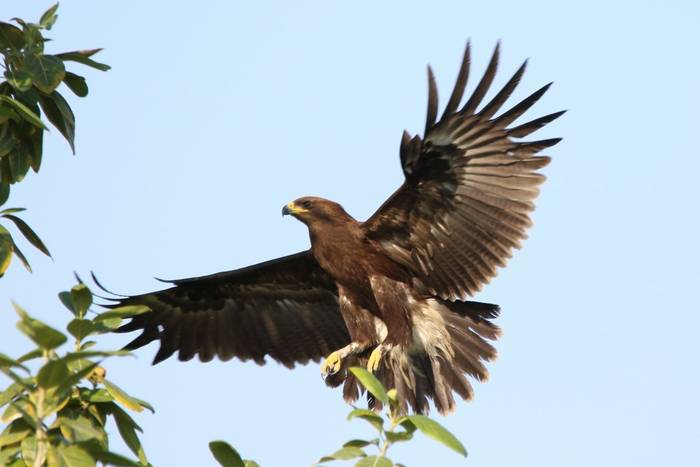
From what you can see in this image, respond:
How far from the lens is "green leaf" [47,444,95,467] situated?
3.29m

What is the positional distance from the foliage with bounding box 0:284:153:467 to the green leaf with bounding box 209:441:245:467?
33 cm

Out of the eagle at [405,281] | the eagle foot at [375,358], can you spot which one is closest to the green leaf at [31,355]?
the eagle at [405,281]

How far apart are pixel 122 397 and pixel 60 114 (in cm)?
209

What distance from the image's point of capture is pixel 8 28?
5781mm

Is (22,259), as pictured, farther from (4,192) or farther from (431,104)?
(431,104)

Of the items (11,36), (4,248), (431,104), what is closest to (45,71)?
(11,36)

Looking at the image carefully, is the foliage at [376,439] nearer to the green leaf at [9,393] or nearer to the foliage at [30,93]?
the green leaf at [9,393]

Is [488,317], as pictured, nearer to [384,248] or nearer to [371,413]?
[384,248]

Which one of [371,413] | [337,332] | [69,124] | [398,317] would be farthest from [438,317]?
[371,413]

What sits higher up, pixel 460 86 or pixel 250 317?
pixel 460 86

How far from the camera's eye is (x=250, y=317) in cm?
1097

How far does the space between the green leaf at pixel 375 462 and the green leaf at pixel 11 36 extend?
328 centimetres

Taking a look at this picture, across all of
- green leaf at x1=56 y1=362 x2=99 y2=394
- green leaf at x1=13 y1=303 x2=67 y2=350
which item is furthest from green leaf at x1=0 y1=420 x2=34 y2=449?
green leaf at x1=13 y1=303 x2=67 y2=350

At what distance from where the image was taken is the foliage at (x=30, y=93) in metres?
5.49
